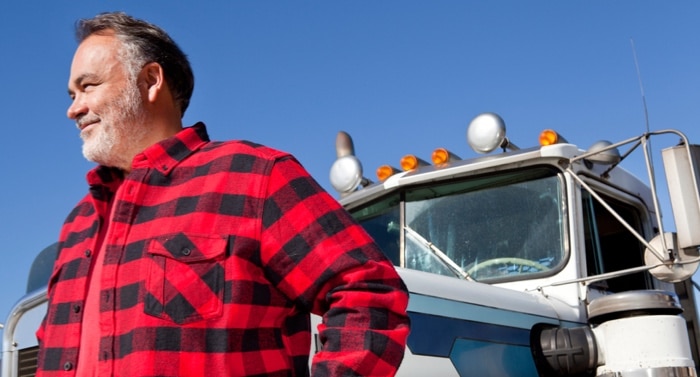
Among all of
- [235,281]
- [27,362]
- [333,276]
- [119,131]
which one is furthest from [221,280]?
[27,362]

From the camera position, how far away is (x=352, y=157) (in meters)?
4.77

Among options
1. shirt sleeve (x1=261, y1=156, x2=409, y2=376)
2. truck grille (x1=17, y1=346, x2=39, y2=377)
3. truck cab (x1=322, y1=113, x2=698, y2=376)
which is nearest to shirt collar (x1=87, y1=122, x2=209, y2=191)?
shirt sleeve (x1=261, y1=156, x2=409, y2=376)

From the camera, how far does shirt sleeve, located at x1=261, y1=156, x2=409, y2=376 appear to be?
1400 millimetres

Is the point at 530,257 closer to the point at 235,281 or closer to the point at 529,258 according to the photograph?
the point at 529,258

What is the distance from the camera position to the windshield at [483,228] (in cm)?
388

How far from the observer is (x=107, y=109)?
1.74 m

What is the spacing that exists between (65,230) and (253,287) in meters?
0.62

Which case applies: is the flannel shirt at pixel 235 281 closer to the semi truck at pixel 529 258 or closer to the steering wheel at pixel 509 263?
the semi truck at pixel 529 258

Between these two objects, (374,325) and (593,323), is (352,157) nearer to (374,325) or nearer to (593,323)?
(593,323)

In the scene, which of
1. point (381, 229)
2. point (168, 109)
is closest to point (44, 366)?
point (168, 109)

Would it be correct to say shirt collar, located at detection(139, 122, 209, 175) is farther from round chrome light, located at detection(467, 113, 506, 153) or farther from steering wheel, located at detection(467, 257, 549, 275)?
round chrome light, located at detection(467, 113, 506, 153)

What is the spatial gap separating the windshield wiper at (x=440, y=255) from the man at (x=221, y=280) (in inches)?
91.2

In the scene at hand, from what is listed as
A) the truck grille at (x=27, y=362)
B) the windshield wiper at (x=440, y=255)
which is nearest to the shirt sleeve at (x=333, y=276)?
the truck grille at (x=27, y=362)

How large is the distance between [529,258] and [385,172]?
3.06 ft
